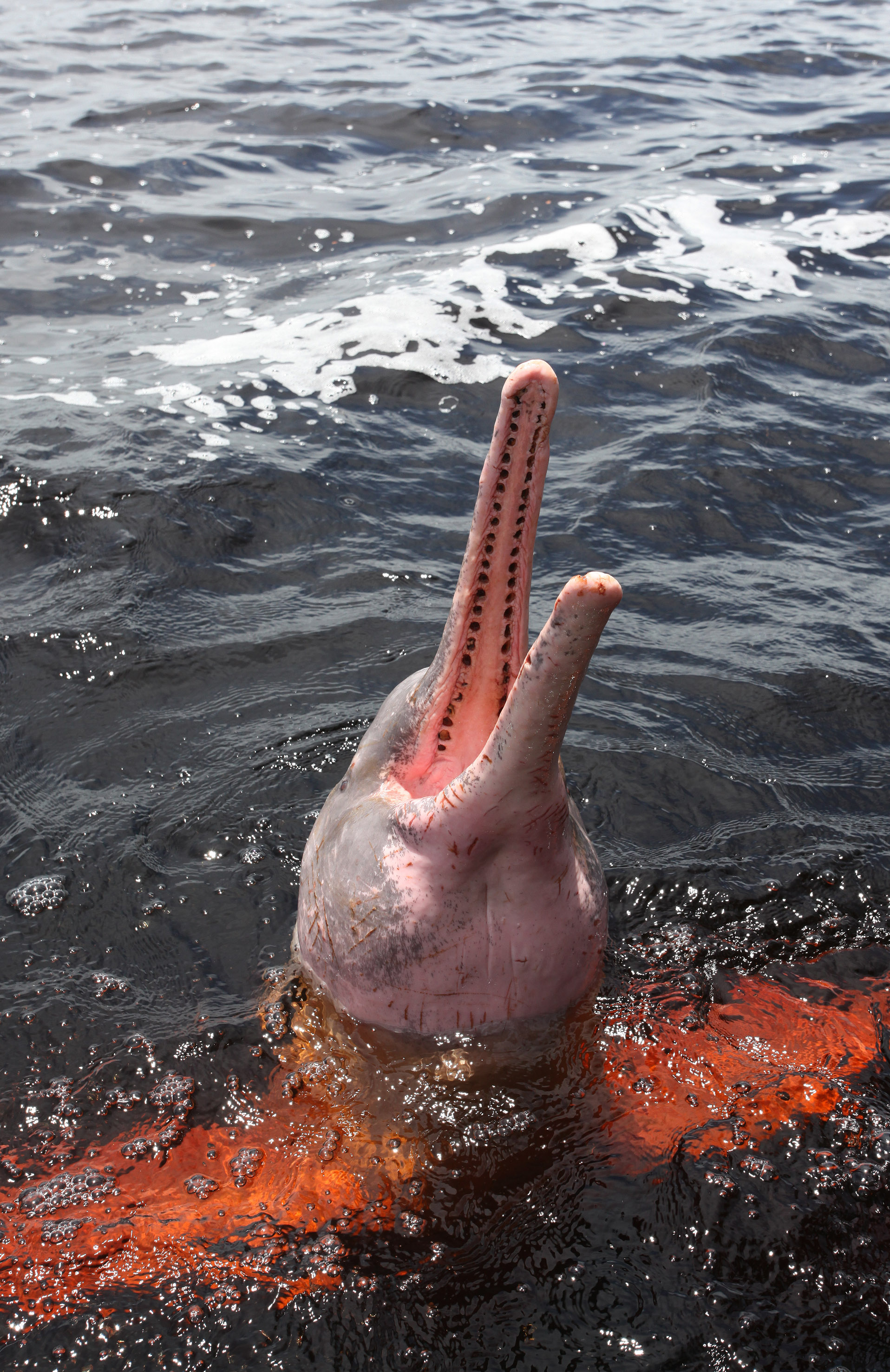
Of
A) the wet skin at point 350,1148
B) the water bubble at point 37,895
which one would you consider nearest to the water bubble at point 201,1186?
the wet skin at point 350,1148

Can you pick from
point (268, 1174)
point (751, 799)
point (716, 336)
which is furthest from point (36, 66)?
point (268, 1174)

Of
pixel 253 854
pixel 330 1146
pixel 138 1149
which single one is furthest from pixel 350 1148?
pixel 253 854

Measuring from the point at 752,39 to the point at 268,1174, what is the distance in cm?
2220

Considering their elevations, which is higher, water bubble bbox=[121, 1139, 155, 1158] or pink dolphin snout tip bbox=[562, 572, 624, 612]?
pink dolphin snout tip bbox=[562, 572, 624, 612]

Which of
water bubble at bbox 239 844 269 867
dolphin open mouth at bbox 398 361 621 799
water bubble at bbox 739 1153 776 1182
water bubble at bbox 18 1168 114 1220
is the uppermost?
dolphin open mouth at bbox 398 361 621 799

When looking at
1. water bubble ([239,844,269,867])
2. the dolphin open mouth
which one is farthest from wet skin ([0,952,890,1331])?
water bubble ([239,844,269,867])

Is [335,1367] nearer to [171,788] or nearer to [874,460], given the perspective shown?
[171,788]

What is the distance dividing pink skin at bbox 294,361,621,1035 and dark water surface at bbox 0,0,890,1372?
0.43 m

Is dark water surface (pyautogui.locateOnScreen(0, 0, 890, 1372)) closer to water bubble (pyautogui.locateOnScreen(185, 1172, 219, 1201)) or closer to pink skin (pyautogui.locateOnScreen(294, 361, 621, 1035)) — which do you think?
water bubble (pyautogui.locateOnScreen(185, 1172, 219, 1201))

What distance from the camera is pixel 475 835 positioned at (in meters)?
3.36

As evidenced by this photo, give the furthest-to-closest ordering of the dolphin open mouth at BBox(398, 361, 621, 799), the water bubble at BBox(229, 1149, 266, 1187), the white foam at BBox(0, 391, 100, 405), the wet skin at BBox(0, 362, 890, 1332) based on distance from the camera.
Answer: the white foam at BBox(0, 391, 100, 405), the water bubble at BBox(229, 1149, 266, 1187), the wet skin at BBox(0, 362, 890, 1332), the dolphin open mouth at BBox(398, 361, 621, 799)

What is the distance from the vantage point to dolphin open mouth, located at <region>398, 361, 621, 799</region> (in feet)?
10.3

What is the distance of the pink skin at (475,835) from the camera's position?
319 centimetres

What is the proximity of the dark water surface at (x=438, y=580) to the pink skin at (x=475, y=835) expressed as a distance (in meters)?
0.43
